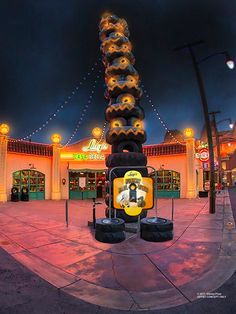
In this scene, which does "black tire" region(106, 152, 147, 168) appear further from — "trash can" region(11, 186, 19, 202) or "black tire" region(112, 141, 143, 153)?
"trash can" region(11, 186, 19, 202)

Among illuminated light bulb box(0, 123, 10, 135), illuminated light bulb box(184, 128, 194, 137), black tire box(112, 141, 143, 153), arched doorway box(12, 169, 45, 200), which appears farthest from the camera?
illuminated light bulb box(184, 128, 194, 137)

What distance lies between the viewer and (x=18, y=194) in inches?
790

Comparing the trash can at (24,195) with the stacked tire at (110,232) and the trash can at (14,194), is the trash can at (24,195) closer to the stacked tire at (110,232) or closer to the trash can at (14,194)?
the trash can at (14,194)

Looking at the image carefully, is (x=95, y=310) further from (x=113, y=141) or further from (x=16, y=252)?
(x=113, y=141)

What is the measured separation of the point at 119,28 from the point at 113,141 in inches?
220

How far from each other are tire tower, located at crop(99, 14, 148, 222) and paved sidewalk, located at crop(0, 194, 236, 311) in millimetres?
2748

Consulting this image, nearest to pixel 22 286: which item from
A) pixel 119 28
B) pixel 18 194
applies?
pixel 119 28

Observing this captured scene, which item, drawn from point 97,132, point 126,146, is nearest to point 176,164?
point 97,132

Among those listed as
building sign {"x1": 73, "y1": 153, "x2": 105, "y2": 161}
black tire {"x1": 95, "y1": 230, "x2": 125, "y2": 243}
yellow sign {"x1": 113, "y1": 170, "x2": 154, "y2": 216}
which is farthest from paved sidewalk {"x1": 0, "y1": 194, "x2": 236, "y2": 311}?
building sign {"x1": 73, "y1": 153, "x2": 105, "y2": 161}

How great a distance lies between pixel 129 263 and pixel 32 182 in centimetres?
1761

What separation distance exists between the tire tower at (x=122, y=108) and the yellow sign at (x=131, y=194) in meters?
1.48

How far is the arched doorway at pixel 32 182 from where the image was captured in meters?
20.6

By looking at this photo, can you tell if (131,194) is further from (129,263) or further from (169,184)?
(169,184)

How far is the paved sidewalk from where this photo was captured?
421cm
